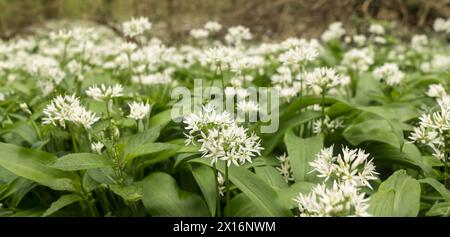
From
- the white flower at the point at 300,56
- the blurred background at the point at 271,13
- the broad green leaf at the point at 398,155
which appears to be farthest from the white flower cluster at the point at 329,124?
the blurred background at the point at 271,13

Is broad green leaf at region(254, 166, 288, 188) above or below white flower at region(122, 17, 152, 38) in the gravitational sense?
below

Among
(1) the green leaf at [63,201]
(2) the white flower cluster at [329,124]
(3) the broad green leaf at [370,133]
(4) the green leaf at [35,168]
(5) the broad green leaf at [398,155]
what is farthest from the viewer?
(2) the white flower cluster at [329,124]

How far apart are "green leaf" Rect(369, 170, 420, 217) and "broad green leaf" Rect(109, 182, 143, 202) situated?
93 cm

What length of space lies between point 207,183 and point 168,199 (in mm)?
197

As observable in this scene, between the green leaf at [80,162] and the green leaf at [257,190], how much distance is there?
1.66ft

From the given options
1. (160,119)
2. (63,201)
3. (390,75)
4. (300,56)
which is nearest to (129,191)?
(63,201)

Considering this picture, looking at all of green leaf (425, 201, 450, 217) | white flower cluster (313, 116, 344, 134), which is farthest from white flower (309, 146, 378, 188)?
white flower cluster (313, 116, 344, 134)

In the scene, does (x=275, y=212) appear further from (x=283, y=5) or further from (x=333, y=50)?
(x=283, y=5)

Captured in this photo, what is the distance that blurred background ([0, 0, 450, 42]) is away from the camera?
367 inches

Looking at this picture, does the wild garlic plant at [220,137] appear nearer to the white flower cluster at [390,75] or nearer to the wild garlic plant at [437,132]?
the wild garlic plant at [437,132]

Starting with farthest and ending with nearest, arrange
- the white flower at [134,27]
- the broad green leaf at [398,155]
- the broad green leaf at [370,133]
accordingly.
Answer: the white flower at [134,27] → the broad green leaf at [370,133] → the broad green leaf at [398,155]

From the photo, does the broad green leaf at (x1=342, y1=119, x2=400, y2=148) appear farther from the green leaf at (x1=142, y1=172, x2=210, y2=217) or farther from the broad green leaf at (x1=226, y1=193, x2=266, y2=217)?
the green leaf at (x1=142, y1=172, x2=210, y2=217)

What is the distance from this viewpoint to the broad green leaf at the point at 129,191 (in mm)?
1997
